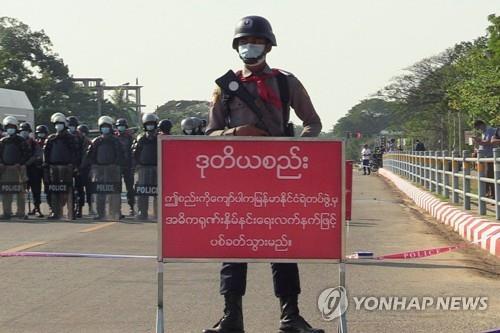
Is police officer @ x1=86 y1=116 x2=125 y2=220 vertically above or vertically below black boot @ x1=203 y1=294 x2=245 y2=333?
above

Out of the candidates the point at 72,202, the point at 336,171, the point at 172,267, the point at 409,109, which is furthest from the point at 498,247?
the point at 409,109

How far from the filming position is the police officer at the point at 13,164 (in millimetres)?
19328

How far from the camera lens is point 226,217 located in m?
6.43

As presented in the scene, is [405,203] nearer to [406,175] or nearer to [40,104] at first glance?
[406,175]

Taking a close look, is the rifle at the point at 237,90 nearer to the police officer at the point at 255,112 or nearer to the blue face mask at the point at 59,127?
the police officer at the point at 255,112

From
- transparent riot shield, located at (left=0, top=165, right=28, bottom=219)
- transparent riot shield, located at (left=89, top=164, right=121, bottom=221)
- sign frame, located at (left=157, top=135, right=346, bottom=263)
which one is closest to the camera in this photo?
sign frame, located at (left=157, top=135, right=346, bottom=263)

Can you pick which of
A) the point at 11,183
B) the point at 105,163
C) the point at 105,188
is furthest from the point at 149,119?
the point at 11,183

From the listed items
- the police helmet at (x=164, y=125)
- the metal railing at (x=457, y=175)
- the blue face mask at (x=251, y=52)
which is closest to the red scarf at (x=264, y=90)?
the blue face mask at (x=251, y=52)

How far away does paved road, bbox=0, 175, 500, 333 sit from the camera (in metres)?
7.56

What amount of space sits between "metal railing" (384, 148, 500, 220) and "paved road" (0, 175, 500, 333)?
136 cm

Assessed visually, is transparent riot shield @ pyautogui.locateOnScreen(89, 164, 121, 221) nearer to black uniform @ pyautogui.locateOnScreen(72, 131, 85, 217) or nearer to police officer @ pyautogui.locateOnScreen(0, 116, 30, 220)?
black uniform @ pyautogui.locateOnScreen(72, 131, 85, 217)

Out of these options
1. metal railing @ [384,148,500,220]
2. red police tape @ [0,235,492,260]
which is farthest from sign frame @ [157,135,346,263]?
metal railing @ [384,148,500,220]

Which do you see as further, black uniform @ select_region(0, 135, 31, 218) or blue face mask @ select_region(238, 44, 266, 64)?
black uniform @ select_region(0, 135, 31, 218)

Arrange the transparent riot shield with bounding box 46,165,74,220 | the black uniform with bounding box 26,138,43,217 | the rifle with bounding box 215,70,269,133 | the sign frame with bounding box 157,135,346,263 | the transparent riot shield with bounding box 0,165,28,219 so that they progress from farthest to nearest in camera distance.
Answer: the black uniform with bounding box 26,138,43,217 → the transparent riot shield with bounding box 0,165,28,219 → the transparent riot shield with bounding box 46,165,74,220 → the rifle with bounding box 215,70,269,133 → the sign frame with bounding box 157,135,346,263
